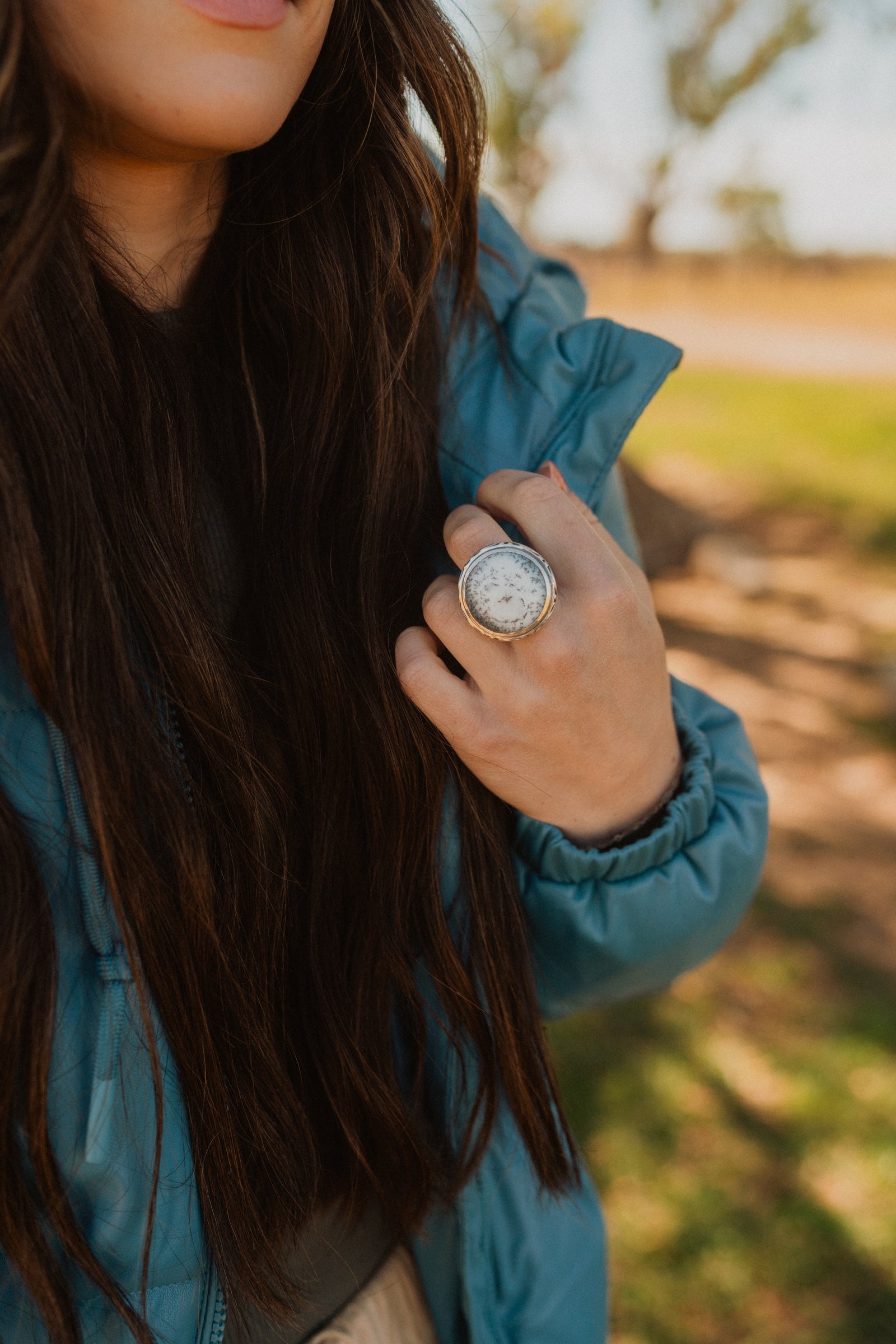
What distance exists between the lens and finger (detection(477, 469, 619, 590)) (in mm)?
1178

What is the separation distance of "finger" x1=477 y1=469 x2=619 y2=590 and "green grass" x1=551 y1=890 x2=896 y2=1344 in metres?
2.05

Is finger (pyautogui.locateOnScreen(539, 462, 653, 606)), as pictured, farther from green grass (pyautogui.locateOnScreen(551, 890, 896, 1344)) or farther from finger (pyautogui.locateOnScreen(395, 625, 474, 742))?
green grass (pyautogui.locateOnScreen(551, 890, 896, 1344))

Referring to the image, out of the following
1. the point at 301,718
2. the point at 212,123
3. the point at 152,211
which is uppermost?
the point at 212,123

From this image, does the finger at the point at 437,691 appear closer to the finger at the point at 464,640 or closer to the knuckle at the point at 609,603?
the finger at the point at 464,640

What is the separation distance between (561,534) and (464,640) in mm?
161

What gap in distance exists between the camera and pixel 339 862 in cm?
123

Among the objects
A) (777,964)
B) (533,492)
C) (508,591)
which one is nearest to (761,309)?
(777,964)

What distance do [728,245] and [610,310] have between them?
9849 mm

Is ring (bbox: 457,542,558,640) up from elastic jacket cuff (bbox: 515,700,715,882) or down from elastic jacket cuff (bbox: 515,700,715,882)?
up

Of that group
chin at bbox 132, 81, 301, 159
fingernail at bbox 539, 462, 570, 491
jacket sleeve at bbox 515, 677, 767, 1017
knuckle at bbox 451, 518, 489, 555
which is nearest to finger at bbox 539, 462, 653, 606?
fingernail at bbox 539, 462, 570, 491

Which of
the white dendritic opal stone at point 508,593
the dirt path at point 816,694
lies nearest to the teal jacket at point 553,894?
the white dendritic opal stone at point 508,593

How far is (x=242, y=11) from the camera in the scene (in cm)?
101

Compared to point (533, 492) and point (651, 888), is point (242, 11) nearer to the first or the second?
point (533, 492)

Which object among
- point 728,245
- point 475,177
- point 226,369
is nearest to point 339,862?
point 226,369
